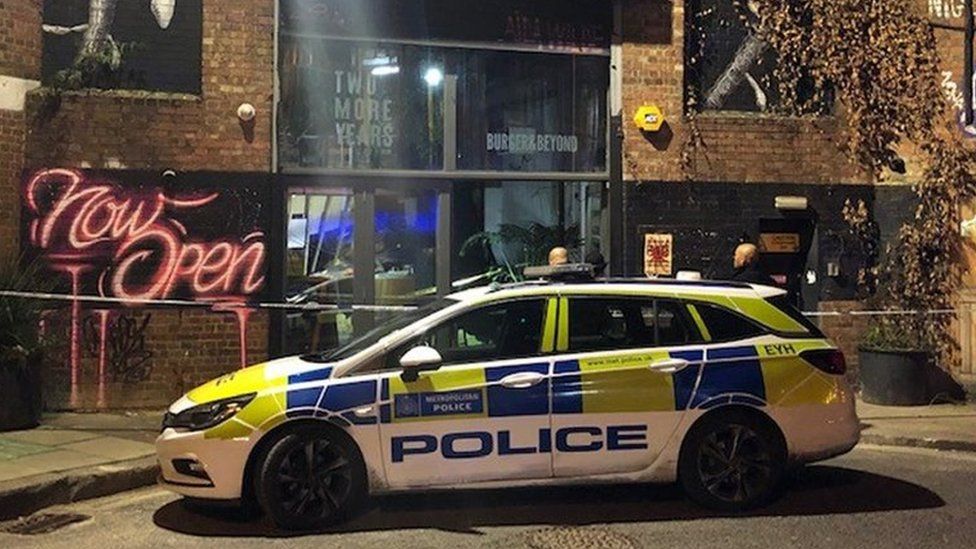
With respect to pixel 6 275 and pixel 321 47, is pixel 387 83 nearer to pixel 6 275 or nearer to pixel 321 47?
pixel 321 47

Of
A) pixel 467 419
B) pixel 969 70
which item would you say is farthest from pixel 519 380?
pixel 969 70

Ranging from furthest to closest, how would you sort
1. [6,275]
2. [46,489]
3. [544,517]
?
[6,275] < [46,489] < [544,517]

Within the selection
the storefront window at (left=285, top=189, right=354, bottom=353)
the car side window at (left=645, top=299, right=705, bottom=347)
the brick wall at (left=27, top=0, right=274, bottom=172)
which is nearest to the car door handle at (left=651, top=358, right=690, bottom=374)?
the car side window at (left=645, top=299, right=705, bottom=347)

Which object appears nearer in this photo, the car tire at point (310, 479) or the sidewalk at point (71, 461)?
the car tire at point (310, 479)

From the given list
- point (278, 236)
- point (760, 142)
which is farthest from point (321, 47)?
point (760, 142)

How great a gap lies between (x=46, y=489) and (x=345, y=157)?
4.95 metres

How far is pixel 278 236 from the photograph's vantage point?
10.3m

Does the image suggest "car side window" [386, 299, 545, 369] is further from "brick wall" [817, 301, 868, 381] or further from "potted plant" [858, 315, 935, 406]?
"brick wall" [817, 301, 868, 381]

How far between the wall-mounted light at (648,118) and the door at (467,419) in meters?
5.50

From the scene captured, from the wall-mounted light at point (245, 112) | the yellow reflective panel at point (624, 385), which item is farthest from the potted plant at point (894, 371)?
the wall-mounted light at point (245, 112)

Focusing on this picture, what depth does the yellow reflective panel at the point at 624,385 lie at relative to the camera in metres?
6.18

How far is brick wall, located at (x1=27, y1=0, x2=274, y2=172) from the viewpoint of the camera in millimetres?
9719

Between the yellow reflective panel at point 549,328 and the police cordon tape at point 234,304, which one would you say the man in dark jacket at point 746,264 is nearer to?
the police cordon tape at point 234,304

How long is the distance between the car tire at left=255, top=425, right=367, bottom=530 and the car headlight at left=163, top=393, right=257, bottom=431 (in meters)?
0.32
